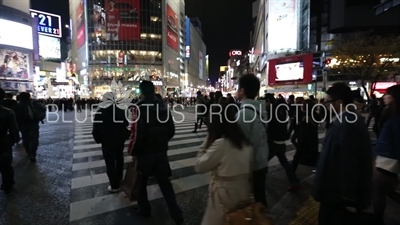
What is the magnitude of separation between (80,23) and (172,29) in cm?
2826

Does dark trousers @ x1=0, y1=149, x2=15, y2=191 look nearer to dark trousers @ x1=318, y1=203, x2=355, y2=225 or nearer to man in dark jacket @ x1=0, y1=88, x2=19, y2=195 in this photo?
man in dark jacket @ x1=0, y1=88, x2=19, y2=195

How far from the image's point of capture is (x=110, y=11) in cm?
7350

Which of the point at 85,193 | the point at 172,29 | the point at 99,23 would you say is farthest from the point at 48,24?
the point at 85,193

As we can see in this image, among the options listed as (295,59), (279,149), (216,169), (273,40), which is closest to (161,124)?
(216,169)

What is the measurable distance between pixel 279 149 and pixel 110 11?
78372 mm

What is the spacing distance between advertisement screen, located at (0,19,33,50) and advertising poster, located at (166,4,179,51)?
46.6 meters

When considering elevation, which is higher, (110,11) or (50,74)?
(110,11)

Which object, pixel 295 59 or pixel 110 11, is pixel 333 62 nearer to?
pixel 295 59

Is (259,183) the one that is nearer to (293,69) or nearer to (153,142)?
(153,142)

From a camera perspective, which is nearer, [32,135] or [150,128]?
[150,128]

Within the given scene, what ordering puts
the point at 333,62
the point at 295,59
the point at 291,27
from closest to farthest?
1. the point at 333,62
2. the point at 295,59
3. the point at 291,27

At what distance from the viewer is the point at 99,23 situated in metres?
73.6

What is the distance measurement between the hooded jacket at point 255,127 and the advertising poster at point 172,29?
84084mm

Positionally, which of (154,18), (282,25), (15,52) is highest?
(154,18)
